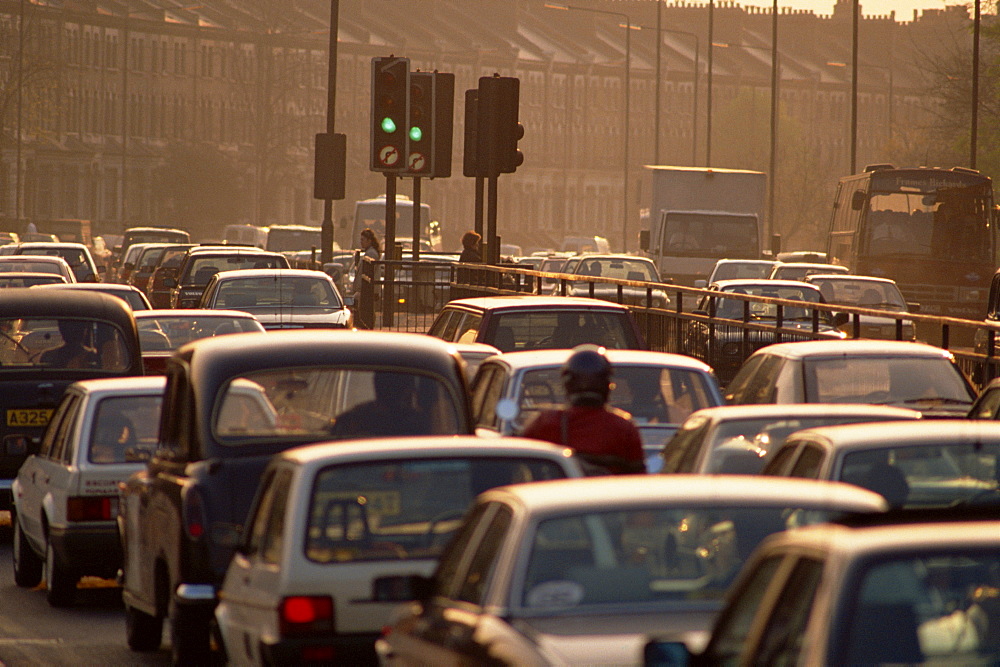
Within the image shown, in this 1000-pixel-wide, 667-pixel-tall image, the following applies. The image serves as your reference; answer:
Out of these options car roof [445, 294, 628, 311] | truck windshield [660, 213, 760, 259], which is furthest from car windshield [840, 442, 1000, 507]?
truck windshield [660, 213, 760, 259]

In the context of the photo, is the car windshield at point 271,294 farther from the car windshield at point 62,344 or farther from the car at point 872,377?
the car at point 872,377

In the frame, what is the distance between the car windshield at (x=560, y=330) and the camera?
16000 mm

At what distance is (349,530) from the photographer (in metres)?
6.94

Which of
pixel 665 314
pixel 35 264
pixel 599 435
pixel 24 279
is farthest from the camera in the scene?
pixel 35 264

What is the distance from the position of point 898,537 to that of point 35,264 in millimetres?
30567

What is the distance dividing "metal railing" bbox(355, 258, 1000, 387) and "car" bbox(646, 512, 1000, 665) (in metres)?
10.3

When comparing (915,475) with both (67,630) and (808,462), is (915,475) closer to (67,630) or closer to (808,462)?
(808,462)

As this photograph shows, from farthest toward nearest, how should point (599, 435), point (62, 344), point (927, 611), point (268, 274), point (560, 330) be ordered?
point (268, 274) < point (560, 330) < point (62, 344) < point (599, 435) < point (927, 611)

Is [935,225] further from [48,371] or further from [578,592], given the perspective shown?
[578,592]

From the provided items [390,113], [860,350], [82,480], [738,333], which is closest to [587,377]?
[82,480]

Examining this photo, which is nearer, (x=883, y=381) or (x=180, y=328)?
(x=883, y=381)

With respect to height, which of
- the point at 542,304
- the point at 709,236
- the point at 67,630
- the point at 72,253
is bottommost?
the point at 67,630

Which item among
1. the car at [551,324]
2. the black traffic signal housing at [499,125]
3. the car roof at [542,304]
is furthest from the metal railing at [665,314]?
the car roof at [542,304]

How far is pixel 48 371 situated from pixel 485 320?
3630mm
